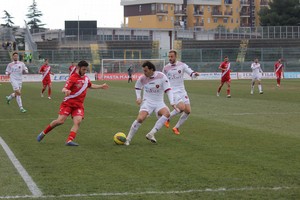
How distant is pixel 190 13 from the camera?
415 feet

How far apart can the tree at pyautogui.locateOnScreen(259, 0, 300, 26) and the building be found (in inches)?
552

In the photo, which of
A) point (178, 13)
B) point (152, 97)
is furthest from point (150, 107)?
point (178, 13)

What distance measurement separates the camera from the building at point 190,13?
400ft

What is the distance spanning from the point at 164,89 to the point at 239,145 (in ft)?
6.35

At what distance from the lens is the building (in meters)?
122

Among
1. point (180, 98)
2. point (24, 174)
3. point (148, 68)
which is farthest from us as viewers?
point (180, 98)

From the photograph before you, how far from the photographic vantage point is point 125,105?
26.7 meters

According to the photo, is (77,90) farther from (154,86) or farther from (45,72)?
(45,72)

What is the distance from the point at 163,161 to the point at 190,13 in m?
117

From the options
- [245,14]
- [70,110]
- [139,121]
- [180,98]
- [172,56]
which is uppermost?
[245,14]

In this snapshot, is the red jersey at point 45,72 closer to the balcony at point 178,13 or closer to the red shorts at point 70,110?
the red shorts at point 70,110

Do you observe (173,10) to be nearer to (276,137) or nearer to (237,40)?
(237,40)

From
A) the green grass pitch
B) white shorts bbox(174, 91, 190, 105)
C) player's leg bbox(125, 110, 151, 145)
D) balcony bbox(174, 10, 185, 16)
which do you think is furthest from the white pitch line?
balcony bbox(174, 10, 185, 16)

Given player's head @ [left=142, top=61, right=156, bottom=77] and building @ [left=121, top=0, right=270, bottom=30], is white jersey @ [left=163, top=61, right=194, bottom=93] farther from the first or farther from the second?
building @ [left=121, top=0, right=270, bottom=30]
